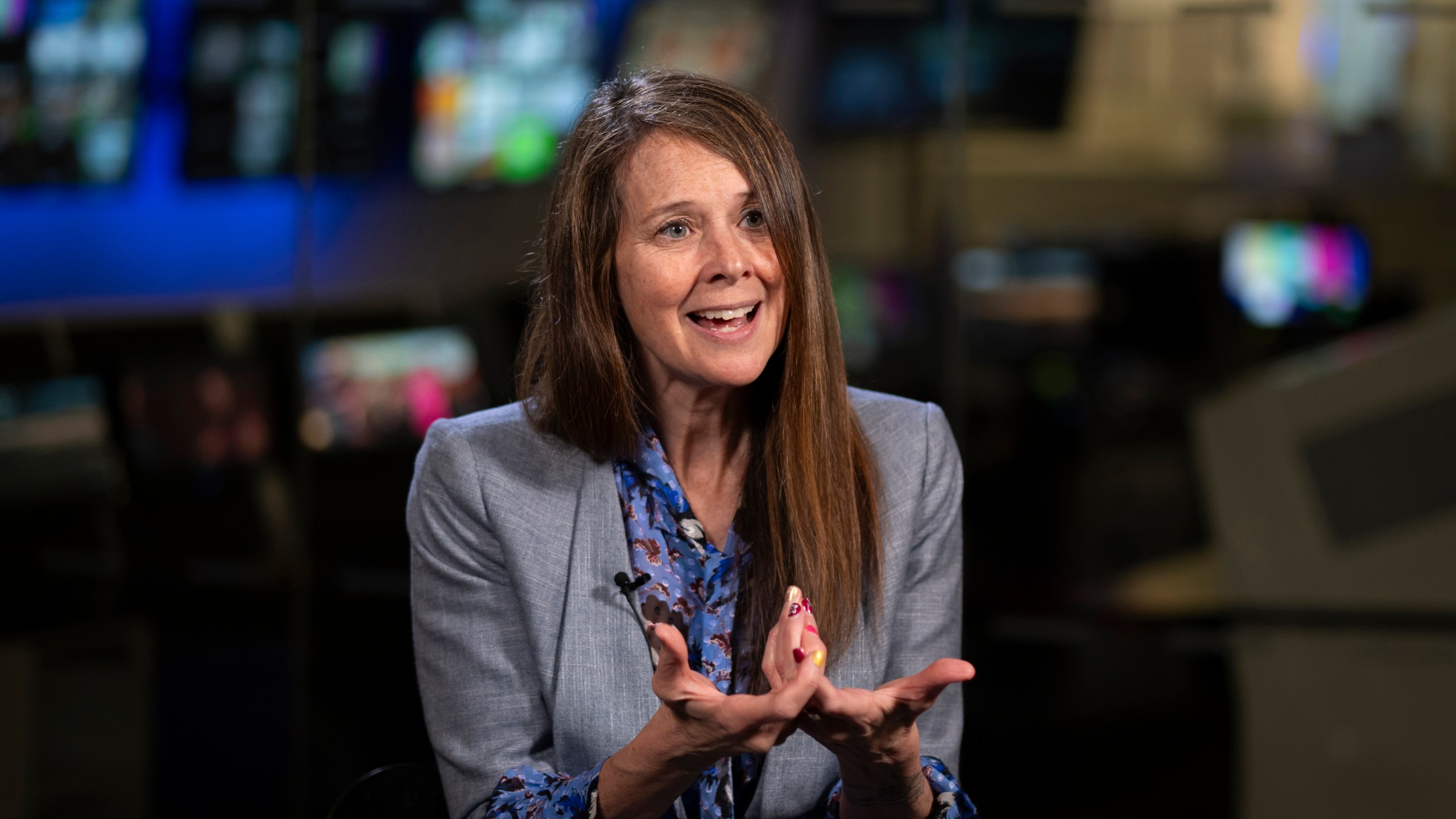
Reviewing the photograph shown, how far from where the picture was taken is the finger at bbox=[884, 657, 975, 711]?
39.3 inches

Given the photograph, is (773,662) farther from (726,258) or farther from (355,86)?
(355,86)

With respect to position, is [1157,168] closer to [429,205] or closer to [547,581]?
[429,205]

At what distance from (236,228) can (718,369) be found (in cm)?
305

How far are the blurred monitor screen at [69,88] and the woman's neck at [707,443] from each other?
119 inches

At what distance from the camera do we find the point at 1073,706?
12.1 feet

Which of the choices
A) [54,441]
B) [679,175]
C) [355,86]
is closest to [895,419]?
[679,175]

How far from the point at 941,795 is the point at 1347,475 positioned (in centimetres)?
271

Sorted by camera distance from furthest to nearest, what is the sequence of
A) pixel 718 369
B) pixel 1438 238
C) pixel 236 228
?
pixel 236 228 < pixel 1438 238 < pixel 718 369

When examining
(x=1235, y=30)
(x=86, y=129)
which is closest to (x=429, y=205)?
(x=86, y=129)

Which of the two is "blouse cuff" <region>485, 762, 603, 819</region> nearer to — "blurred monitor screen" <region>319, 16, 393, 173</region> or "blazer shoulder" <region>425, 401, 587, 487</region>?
"blazer shoulder" <region>425, 401, 587, 487</region>

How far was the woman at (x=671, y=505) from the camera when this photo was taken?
122 cm

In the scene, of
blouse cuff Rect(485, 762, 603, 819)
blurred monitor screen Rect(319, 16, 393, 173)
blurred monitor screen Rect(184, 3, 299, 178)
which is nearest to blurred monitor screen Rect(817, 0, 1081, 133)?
blurred monitor screen Rect(319, 16, 393, 173)

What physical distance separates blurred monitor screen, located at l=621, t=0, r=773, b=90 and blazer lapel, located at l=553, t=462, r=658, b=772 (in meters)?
2.66

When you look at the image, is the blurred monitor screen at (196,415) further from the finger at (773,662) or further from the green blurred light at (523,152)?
the finger at (773,662)
